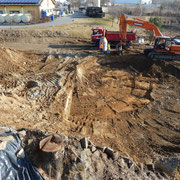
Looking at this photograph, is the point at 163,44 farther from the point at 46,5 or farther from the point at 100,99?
the point at 46,5

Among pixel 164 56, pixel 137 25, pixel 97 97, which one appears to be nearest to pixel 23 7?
pixel 137 25

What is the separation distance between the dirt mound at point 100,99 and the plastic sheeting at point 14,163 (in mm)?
1997

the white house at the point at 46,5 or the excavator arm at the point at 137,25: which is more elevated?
the white house at the point at 46,5

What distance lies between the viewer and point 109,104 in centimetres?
1030

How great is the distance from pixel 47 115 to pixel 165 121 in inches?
215

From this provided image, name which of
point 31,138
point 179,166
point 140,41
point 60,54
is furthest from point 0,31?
point 179,166

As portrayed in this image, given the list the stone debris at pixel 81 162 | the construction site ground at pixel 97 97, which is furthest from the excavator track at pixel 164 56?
the stone debris at pixel 81 162

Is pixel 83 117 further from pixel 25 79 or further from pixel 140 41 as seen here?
pixel 140 41

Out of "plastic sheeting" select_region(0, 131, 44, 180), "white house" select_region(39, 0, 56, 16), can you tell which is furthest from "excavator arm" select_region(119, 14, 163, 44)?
"white house" select_region(39, 0, 56, 16)

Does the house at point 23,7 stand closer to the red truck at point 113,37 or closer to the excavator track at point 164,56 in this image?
the red truck at point 113,37

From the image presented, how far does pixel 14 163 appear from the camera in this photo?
4801 millimetres

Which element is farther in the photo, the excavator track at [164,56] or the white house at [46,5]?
the white house at [46,5]

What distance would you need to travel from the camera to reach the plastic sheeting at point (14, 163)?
4.57 m

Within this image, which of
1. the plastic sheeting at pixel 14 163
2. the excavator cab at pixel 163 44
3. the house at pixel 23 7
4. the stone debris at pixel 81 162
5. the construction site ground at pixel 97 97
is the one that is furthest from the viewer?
the house at pixel 23 7
